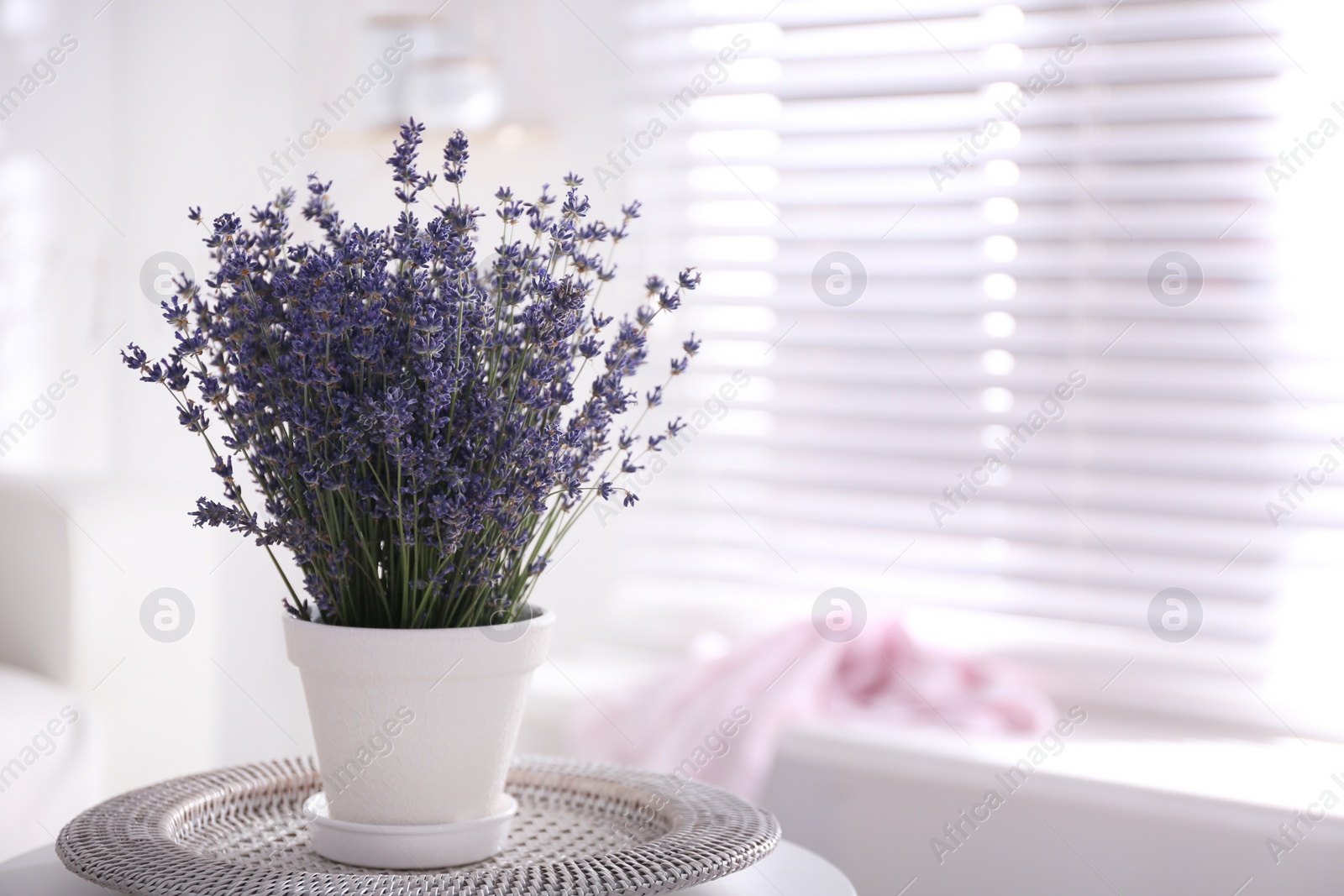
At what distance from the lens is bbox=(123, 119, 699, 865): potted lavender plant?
0.78m

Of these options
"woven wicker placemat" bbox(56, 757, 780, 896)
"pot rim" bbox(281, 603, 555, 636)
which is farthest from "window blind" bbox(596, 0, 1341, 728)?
"pot rim" bbox(281, 603, 555, 636)

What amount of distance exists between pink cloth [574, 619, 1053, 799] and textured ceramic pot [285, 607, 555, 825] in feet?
2.96

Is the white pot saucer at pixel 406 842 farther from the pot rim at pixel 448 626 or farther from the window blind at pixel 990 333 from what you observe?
the window blind at pixel 990 333

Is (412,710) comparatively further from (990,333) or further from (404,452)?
(990,333)

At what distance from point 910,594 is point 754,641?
0.28 meters

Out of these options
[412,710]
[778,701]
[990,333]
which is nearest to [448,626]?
[412,710]

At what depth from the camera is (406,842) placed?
830 mm

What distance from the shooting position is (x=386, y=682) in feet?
2.64

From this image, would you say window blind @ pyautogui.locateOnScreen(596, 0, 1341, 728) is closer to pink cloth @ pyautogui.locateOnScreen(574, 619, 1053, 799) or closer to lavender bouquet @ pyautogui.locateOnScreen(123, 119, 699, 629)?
pink cloth @ pyautogui.locateOnScreen(574, 619, 1053, 799)

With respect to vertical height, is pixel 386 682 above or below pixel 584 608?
above

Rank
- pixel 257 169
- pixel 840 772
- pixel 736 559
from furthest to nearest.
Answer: pixel 257 169
pixel 736 559
pixel 840 772

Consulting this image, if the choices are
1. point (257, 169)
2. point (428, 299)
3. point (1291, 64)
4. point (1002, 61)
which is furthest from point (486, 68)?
point (428, 299)

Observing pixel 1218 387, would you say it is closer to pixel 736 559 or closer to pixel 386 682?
pixel 736 559

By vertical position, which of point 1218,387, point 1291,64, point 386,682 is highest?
point 1291,64
